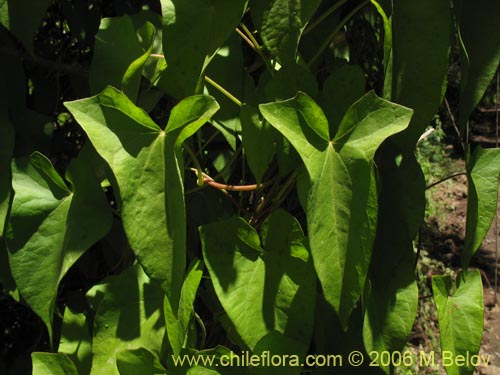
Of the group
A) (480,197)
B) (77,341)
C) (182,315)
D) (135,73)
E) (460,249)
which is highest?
(135,73)

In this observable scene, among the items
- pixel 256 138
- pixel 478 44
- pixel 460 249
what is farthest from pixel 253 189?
pixel 460 249

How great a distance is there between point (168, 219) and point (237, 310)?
5.0 inches

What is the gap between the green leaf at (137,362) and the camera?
2.22ft

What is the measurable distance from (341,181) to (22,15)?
0.38m

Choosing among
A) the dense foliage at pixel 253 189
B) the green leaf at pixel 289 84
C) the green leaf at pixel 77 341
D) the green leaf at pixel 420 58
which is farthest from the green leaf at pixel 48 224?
the green leaf at pixel 420 58

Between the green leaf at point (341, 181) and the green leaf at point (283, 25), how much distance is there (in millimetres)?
53

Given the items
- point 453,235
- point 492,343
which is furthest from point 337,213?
point 453,235

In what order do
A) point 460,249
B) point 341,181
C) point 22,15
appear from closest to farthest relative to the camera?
1. point 341,181
2. point 22,15
3. point 460,249

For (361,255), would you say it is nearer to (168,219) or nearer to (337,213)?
(337,213)

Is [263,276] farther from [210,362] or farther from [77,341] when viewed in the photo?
[77,341]

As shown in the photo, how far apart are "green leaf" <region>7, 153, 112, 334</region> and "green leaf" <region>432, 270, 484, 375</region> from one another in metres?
0.39

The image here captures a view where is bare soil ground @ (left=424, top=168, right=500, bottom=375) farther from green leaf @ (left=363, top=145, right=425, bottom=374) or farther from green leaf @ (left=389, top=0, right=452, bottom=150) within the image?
green leaf @ (left=389, top=0, right=452, bottom=150)

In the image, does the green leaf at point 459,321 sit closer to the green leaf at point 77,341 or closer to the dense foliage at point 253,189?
→ the dense foliage at point 253,189

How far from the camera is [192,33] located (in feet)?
2.02
